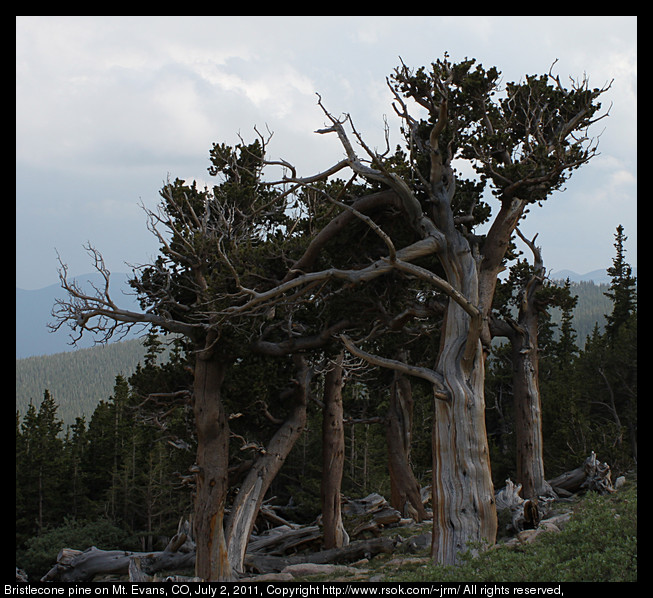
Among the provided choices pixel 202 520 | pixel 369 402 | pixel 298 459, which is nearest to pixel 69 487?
pixel 298 459

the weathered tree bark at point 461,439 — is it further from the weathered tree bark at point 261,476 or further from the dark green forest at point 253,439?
the weathered tree bark at point 261,476

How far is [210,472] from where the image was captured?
46.6ft

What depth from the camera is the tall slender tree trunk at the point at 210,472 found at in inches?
553

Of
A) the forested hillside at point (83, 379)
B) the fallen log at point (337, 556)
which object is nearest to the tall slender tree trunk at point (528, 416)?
the fallen log at point (337, 556)

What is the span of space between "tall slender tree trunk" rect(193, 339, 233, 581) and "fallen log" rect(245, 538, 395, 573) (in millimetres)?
1941

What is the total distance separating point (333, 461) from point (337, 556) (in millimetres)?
2655

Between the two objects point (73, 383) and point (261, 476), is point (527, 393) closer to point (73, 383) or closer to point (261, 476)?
point (261, 476)

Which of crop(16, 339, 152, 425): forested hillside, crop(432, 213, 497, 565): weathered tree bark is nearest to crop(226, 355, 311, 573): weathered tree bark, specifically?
crop(432, 213, 497, 565): weathered tree bark

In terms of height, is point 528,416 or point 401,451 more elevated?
point 528,416

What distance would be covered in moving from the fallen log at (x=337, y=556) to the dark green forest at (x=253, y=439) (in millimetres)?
2346

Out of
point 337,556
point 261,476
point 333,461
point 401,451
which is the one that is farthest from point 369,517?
point 261,476

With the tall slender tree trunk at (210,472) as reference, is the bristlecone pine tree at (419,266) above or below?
above

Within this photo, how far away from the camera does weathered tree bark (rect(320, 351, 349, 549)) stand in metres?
17.4
